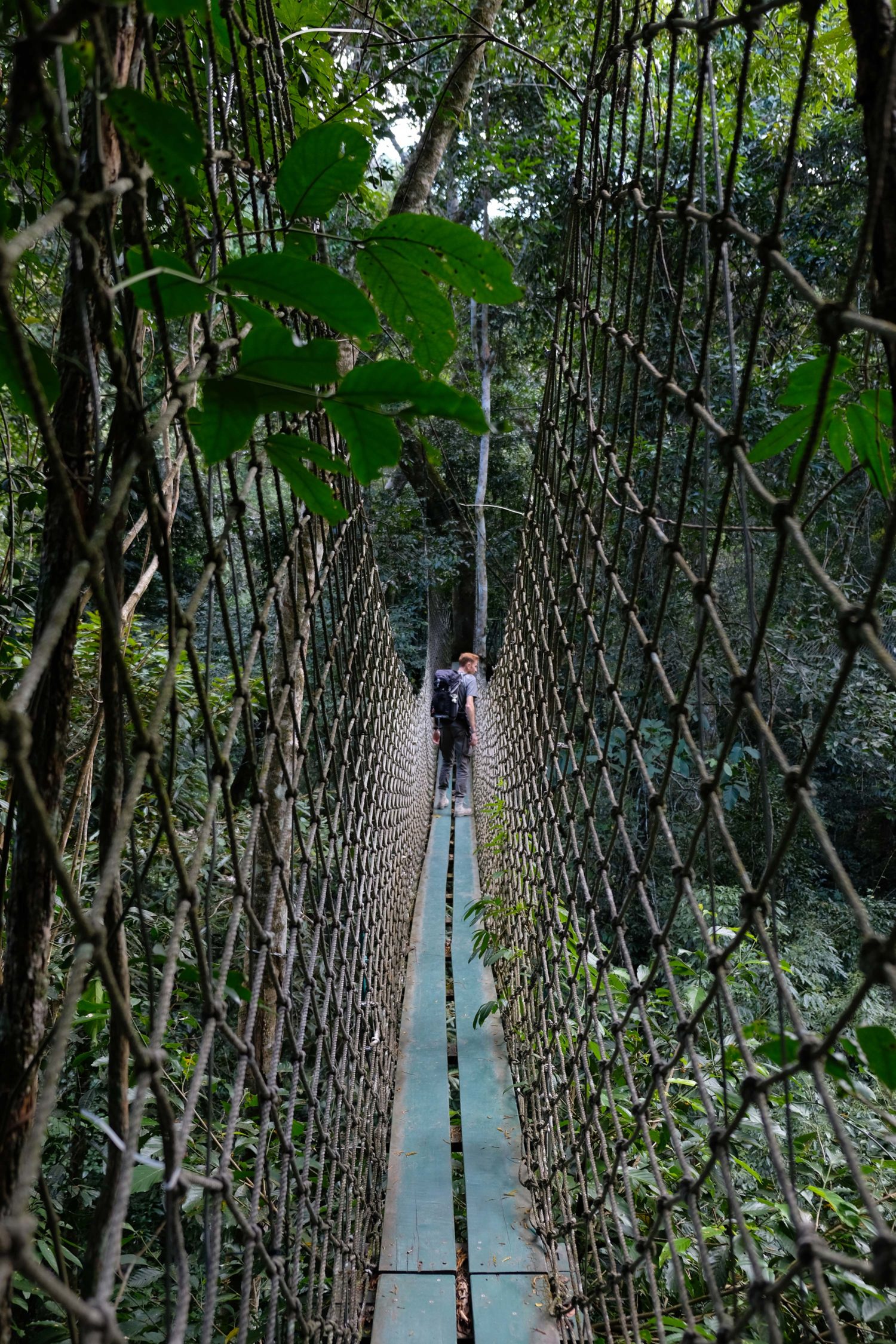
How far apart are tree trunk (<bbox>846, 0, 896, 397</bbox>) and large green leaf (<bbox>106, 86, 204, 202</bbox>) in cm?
31

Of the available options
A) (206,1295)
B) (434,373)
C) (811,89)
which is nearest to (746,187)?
(811,89)

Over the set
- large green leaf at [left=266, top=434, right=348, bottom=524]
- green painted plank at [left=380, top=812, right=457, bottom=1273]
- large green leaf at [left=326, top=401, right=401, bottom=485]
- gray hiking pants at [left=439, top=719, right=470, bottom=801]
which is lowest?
gray hiking pants at [left=439, top=719, right=470, bottom=801]

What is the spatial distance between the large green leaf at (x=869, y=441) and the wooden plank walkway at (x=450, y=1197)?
1.11m

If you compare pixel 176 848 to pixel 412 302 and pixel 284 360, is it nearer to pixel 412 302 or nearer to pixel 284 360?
pixel 284 360

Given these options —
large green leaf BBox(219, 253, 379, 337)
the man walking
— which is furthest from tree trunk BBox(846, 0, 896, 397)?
the man walking

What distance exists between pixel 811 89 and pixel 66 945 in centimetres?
391

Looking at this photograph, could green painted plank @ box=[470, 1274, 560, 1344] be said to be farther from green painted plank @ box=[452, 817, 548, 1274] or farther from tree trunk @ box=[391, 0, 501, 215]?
tree trunk @ box=[391, 0, 501, 215]

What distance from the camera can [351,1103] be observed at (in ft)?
3.83

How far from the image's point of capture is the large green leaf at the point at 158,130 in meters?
0.37

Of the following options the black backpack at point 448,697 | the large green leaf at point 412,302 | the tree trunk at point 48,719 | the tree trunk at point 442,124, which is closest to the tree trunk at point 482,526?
the black backpack at point 448,697

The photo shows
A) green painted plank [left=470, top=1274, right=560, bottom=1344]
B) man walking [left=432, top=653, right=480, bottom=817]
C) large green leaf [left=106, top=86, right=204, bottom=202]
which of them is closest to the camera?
large green leaf [left=106, top=86, right=204, bottom=202]

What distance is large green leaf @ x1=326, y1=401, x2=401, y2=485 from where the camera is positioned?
0.47 metres

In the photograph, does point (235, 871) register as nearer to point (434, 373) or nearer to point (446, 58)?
point (434, 373)

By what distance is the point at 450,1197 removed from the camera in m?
1.34
